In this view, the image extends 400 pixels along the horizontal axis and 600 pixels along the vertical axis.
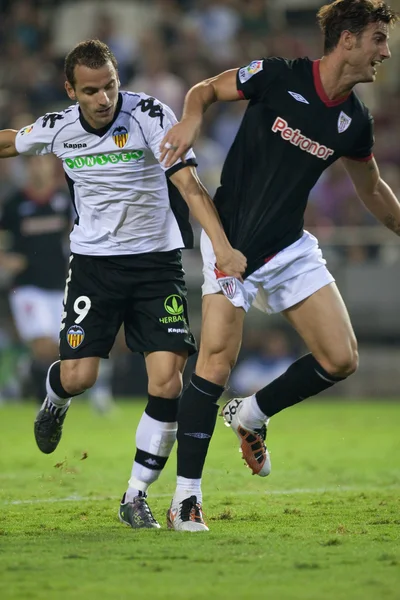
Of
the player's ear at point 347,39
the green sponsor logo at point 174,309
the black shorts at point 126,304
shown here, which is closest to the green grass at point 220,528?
the black shorts at point 126,304

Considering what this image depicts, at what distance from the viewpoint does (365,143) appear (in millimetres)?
5785

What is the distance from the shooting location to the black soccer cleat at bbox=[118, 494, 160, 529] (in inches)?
214

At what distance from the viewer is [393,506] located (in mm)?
6035

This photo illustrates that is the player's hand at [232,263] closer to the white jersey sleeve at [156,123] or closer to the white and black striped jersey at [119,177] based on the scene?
the white jersey sleeve at [156,123]

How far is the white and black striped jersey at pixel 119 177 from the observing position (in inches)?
224

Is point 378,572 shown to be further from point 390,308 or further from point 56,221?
point 390,308

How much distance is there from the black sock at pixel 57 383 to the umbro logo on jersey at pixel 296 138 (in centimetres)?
184

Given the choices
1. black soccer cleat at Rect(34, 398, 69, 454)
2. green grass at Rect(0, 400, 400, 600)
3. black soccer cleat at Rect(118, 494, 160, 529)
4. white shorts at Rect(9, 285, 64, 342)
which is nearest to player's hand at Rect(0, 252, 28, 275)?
white shorts at Rect(9, 285, 64, 342)

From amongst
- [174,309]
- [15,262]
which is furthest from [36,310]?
[174,309]

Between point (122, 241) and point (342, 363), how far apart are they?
4.33ft

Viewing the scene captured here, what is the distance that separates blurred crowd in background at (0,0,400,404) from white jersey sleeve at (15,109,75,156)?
825cm

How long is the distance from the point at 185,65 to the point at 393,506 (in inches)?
463

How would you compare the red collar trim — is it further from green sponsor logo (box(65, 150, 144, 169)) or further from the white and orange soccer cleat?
the white and orange soccer cleat

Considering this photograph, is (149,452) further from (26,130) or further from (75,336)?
(26,130)
